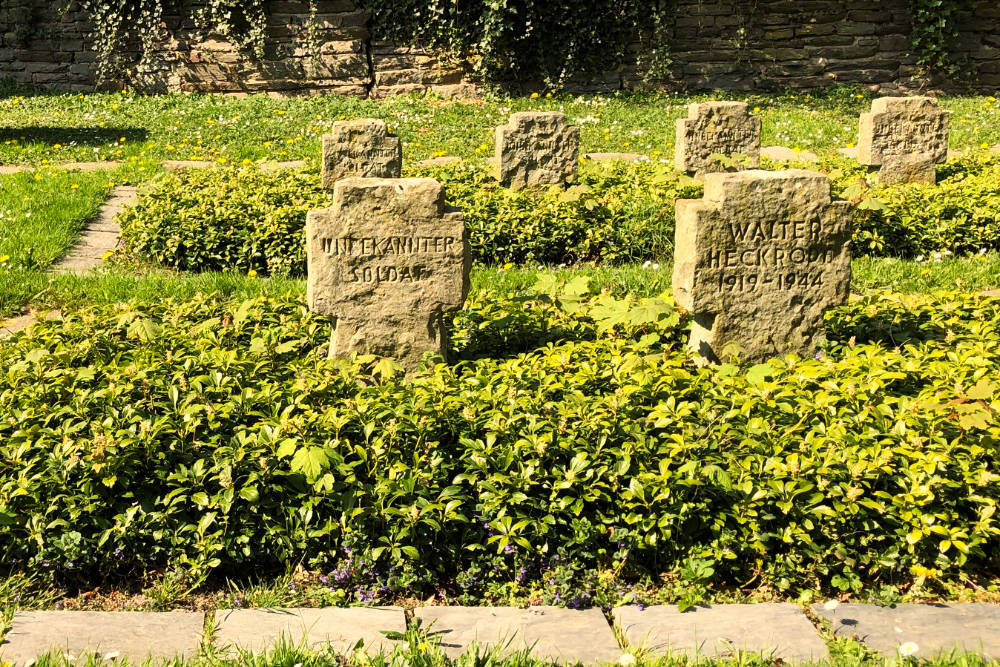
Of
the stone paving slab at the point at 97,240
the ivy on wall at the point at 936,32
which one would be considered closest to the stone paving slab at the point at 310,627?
the stone paving slab at the point at 97,240

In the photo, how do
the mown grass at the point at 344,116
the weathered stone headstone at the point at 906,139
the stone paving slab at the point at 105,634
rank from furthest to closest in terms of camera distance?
the mown grass at the point at 344,116 → the weathered stone headstone at the point at 906,139 → the stone paving slab at the point at 105,634

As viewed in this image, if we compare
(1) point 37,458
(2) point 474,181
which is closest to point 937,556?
(1) point 37,458

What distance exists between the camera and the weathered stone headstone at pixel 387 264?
4.66 meters

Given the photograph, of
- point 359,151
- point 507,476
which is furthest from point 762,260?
point 359,151

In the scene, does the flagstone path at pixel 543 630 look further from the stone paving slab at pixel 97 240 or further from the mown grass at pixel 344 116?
the mown grass at pixel 344 116

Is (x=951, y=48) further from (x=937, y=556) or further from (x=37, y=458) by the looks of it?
(x=37, y=458)

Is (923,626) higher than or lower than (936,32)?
lower

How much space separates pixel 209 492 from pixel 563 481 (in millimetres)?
1267

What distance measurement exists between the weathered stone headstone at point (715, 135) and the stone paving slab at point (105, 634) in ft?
23.6

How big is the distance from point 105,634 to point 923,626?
248 cm

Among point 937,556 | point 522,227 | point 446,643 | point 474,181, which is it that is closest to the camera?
point 446,643

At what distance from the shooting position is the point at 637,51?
15.5 meters

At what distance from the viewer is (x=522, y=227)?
759 cm

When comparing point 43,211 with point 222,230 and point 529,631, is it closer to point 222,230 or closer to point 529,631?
point 222,230
